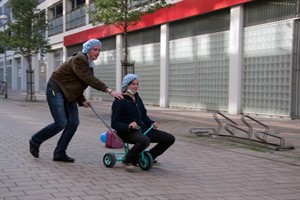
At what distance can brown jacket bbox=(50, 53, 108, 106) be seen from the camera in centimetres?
632

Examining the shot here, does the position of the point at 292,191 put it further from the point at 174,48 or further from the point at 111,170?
the point at 174,48

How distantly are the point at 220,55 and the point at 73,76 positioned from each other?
11666mm

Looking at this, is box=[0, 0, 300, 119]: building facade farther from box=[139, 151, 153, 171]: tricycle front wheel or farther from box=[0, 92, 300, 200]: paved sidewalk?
box=[139, 151, 153, 171]: tricycle front wheel

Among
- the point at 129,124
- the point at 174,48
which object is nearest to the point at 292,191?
the point at 129,124

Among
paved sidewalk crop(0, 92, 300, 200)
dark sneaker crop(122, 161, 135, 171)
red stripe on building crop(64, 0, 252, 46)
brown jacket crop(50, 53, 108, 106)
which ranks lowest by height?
paved sidewalk crop(0, 92, 300, 200)

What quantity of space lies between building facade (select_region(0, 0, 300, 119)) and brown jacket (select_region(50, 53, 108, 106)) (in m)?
9.15

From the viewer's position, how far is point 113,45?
26578 mm

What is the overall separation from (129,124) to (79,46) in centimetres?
2632

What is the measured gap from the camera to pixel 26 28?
83.9ft

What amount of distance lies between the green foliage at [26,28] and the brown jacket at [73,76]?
19.5 meters

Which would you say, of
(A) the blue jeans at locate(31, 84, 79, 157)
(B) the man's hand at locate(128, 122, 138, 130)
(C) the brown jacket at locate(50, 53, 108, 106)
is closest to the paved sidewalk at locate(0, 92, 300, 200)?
(A) the blue jeans at locate(31, 84, 79, 157)

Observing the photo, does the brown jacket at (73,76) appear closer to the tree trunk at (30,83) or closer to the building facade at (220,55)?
the building facade at (220,55)

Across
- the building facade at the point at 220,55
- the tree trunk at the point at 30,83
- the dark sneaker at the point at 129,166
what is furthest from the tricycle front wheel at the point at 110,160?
the tree trunk at the point at 30,83

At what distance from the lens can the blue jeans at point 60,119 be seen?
6562mm
